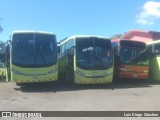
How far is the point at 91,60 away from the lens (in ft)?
68.0

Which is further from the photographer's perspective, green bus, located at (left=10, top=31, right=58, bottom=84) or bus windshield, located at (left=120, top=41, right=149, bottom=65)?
bus windshield, located at (left=120, top=41, right=149, bottom=65)

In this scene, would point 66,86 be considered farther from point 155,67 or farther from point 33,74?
point 155,67

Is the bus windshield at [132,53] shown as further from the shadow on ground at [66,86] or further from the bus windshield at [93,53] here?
the bus windshield at [93,53]

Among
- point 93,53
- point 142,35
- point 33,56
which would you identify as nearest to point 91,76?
point 93,53

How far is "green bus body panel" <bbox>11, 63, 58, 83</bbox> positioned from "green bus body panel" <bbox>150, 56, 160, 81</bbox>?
7.80 m

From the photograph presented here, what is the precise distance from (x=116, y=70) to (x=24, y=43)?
6.47 m

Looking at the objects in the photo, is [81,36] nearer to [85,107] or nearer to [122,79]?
[122,79]

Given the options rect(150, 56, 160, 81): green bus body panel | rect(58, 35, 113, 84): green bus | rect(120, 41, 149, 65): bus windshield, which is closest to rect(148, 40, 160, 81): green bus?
rect(150, 56, 160, 81): green bus body panel

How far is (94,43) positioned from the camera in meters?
21.1

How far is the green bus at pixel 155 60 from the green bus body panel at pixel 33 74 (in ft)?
25.7

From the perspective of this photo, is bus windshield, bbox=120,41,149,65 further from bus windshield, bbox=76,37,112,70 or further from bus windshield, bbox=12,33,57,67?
bus windshield, bbox=12,33,57,67

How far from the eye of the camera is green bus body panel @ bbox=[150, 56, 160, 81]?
974 inches

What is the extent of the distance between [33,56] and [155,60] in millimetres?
9001

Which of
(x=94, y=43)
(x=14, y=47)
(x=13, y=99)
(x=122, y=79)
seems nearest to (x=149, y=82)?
(x=122, y=79)
